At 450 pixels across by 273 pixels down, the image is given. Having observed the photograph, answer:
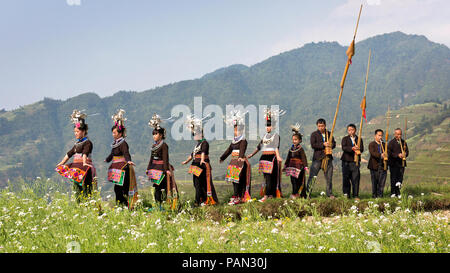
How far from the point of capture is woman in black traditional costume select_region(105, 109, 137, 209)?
10.4 m

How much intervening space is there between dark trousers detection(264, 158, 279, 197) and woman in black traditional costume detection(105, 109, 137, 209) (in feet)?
12.6

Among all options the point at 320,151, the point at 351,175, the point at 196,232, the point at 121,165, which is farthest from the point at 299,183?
the point at 196,232

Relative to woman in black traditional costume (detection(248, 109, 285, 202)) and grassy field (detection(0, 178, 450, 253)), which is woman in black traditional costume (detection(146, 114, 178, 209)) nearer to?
grassy field (detection(0, 178, 450, 253))

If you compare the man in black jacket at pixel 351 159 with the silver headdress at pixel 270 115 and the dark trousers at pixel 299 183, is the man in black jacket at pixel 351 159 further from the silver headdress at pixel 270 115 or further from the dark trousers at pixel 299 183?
the silver headdress at pixel 270 115

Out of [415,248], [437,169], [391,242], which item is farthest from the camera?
[437,169]

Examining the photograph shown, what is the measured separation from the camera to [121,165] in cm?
1048

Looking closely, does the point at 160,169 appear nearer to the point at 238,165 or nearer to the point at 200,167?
the point at 200,167

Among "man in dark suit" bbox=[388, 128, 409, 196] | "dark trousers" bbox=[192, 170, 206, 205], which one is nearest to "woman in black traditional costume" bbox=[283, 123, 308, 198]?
"dark trousers" bbox=[192, 170, 206, 205]
